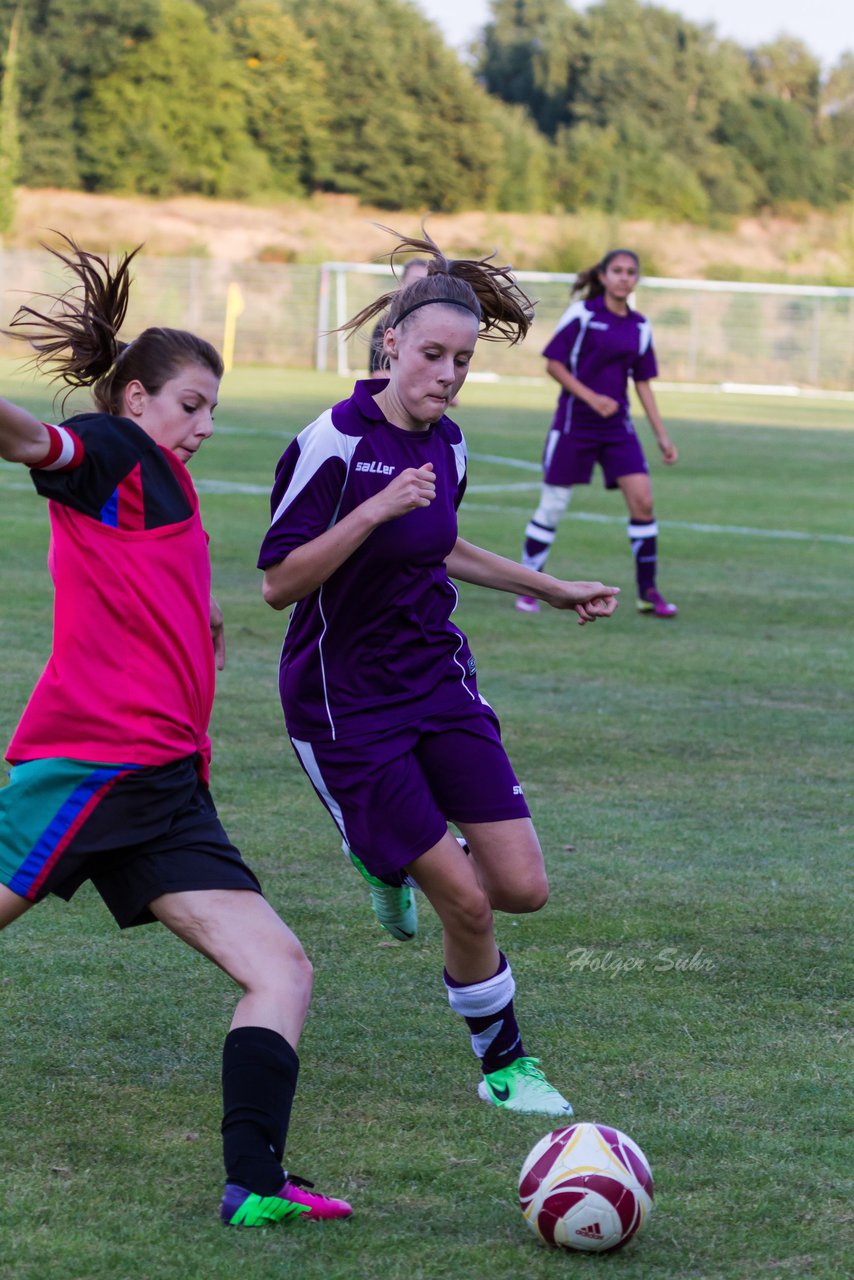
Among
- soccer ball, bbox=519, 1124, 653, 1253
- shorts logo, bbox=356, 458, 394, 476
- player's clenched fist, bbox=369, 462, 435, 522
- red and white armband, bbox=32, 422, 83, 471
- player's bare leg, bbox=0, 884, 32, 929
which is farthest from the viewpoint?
shorts logo, bbox=356, 458, 394, 476

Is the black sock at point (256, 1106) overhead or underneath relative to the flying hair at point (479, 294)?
underneath

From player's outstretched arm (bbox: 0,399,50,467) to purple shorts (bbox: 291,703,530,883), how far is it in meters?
1.00

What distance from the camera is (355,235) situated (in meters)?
62.4

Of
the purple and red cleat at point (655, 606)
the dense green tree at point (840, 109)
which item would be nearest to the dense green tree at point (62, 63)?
→ the dense green tree at point (840, 109)

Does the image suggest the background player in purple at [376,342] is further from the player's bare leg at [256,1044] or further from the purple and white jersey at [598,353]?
the purple and white jersey at [598,353]

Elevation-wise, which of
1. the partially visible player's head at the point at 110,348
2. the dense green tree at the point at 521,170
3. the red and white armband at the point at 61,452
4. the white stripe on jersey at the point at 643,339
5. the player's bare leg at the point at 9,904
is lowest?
the player's bare leg at the point at 9,904

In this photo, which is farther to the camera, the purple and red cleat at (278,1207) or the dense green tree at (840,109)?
the dense green tree at (840,109)

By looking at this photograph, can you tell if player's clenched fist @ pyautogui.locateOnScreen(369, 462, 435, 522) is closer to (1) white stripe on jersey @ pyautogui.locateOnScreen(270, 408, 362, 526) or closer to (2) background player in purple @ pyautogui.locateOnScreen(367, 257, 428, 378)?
(1) white stripe on jersey @ pyautogui.locateOnScreen(270, 408, 362, 526)

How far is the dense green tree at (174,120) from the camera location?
62.0 meters

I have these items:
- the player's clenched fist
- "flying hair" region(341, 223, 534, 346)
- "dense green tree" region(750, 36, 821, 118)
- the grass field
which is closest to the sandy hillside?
"dense green tree" region(750, 36, 821, 118)

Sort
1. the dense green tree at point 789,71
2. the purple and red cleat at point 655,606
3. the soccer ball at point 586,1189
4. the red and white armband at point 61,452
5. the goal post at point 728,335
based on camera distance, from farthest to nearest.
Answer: the dense green tree at point 789,71, the goal post at point 728,335, the purple and red cleat at point 655,606, the red and white armband at point 61,452, the soccer ball at point 586,1189

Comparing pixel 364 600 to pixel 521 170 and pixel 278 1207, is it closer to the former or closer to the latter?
pixel 278 1207

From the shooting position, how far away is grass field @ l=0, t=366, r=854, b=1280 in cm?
316

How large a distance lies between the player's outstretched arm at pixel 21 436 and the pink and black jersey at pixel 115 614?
0.09 m
